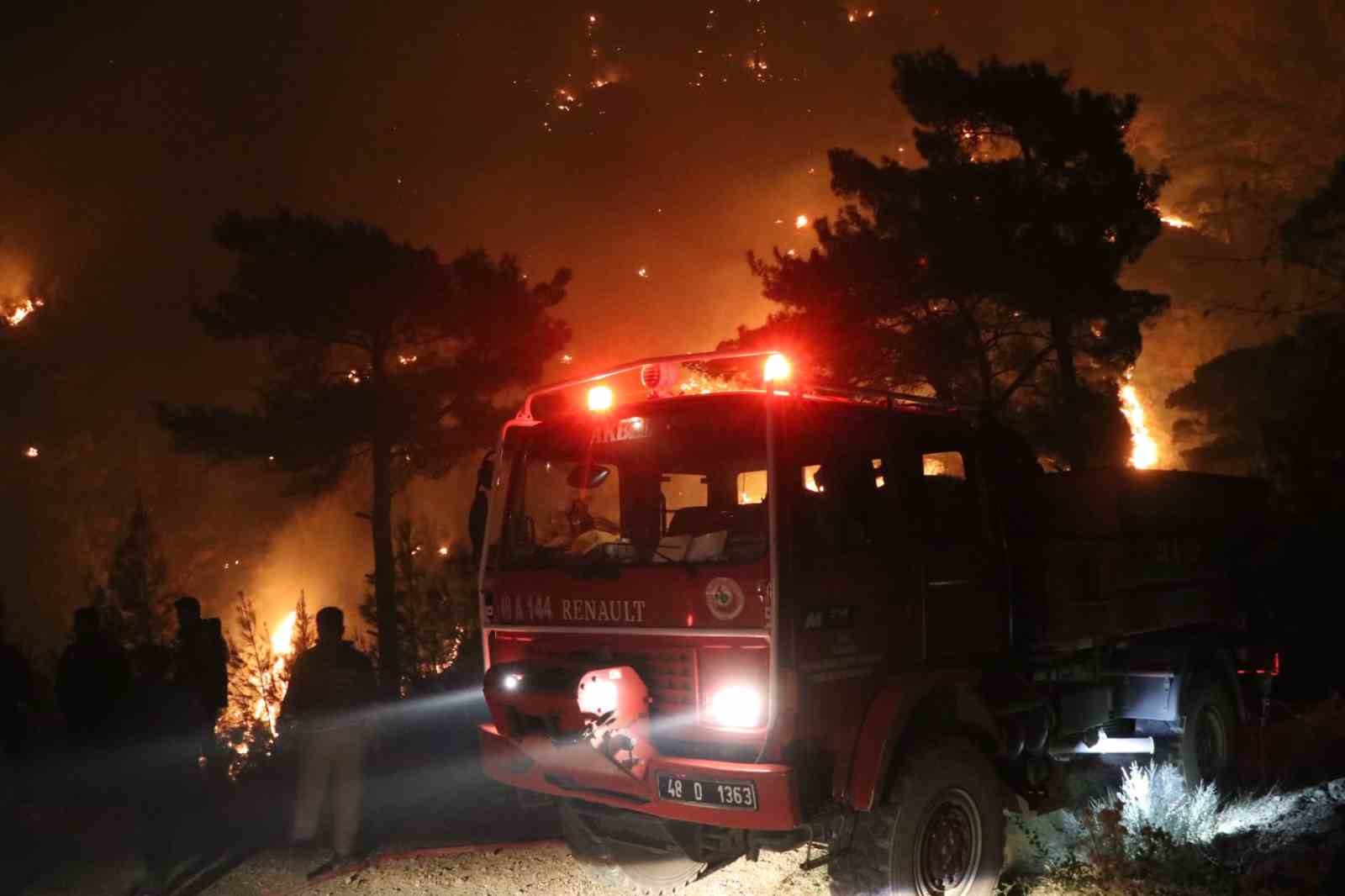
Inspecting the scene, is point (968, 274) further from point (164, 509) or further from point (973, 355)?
point (164, 509)

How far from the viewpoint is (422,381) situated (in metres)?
23.8

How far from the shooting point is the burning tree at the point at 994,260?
59.5 feet

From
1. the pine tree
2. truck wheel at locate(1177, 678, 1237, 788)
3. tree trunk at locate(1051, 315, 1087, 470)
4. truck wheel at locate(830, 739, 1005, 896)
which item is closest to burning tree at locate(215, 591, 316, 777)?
the pine tree

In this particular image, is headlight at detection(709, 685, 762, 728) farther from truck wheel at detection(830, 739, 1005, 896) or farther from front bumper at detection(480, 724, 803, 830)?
truck wheel at detection(830, 739, 1005, 896)

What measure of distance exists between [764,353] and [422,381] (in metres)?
20.4

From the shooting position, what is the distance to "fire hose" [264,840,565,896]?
620 cm

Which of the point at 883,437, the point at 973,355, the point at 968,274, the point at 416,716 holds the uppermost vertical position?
the point at 968,274

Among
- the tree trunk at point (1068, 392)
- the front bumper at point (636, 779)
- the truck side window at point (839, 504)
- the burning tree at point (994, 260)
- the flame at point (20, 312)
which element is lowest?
the front bumper at point (636, 779)

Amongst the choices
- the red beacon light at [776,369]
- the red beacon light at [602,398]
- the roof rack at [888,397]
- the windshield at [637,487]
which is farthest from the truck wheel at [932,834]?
the red beacon light at [602,398]

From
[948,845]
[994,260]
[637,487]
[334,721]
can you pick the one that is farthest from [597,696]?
[994,260]

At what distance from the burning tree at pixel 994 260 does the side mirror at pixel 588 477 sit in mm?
13670

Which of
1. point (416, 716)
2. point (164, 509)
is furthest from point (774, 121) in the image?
point (416, 716)

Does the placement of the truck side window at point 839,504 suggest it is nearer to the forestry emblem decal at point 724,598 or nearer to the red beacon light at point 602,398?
the forestry emblem decal at point 724,598

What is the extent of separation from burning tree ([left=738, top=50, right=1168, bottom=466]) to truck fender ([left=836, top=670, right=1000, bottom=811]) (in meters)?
13.9
